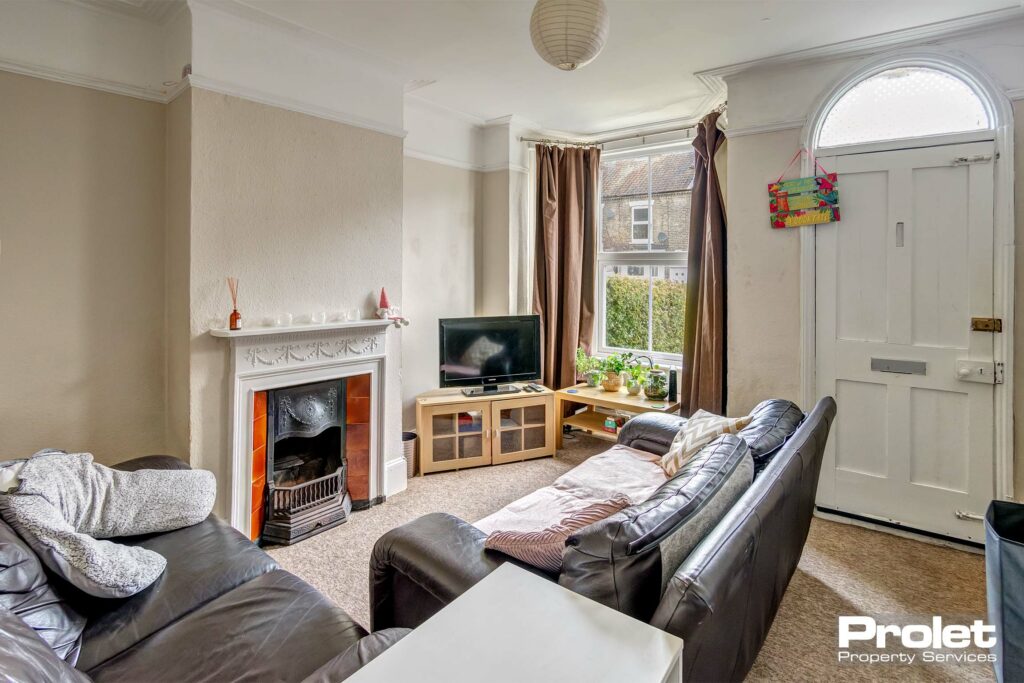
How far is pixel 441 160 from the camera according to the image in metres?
4.00

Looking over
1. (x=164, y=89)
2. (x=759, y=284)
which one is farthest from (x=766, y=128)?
(x=164, y=89)

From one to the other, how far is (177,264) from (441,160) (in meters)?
2.09

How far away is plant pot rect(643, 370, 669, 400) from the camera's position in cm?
388

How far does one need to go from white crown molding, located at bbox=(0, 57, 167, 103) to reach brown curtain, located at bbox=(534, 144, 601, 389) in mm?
2699

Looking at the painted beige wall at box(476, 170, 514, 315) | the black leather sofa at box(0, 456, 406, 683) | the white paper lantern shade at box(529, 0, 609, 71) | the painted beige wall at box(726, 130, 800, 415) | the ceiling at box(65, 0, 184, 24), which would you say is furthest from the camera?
the painted beige wall at box(476, 170, 514, 315)

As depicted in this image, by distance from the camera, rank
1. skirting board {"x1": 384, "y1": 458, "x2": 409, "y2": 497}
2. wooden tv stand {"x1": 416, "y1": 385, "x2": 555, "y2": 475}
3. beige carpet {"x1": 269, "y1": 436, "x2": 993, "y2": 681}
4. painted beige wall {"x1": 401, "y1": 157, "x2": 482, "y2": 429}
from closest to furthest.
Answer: beige carpet {"x1": 269, "y1": 436, "x2": 993, "y2": 681}
skirting board {"x1": 384, "y1": 458, "x2": 409, "y2": 497}
wooden tv stand {"x1": 416, "y1": 385, "x2": 555, "y2": 475}
painted beige wall {"x1": 401, "y1": 157, "x2": 482, "y2": 429}

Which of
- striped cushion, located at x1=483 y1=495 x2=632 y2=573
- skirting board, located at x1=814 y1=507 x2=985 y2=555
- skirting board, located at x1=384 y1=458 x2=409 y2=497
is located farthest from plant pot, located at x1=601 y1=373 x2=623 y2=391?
striped cushion, located at x1=483 y1=495 x2=632 y2=573

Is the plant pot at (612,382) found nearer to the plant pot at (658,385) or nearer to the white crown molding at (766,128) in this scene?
the plant pot at (658,385)

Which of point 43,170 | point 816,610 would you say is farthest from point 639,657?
point 43,170

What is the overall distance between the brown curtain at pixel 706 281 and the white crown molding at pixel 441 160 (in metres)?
1.73

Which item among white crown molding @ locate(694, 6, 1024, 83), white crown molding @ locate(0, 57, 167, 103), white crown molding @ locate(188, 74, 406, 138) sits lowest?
white crown molding @ locate(0, 57, 167, 103)

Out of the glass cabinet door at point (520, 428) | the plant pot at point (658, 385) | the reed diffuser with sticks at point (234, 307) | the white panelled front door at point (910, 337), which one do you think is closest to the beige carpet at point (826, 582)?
the white panelled front door at point (910, 337)

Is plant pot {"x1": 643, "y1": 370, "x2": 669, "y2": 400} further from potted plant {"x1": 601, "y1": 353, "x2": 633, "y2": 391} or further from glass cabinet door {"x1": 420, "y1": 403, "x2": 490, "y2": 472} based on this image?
glass cabinet door {"x1": 420, "y1": 403, "x2": 490, "y2": 472}

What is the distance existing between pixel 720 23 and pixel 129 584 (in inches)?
132
